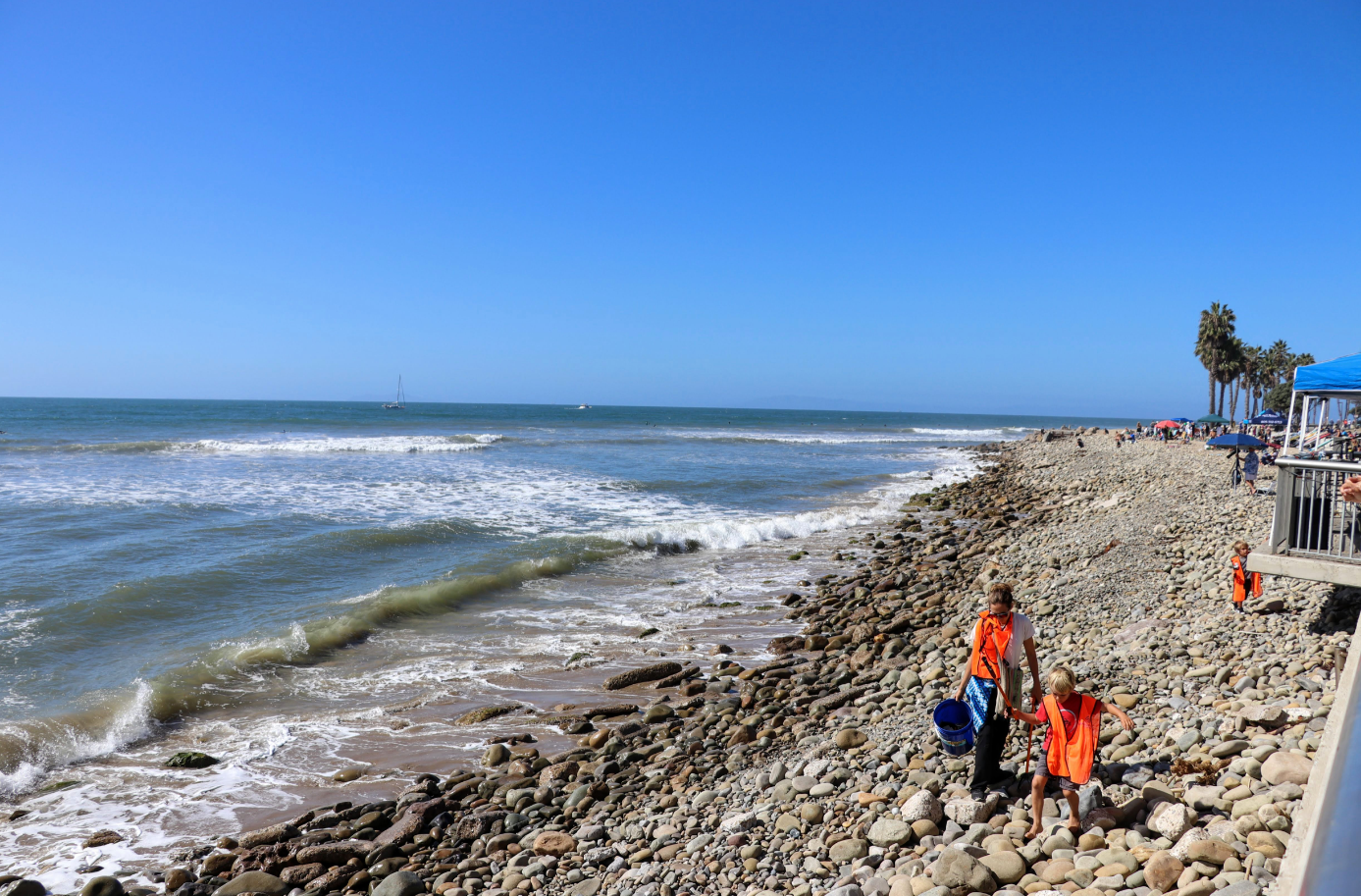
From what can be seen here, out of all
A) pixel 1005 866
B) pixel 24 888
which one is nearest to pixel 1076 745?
pixel 1005 866

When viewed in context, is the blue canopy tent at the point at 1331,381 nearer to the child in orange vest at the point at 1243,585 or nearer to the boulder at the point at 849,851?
the child in orange vest at the point at 1243,585

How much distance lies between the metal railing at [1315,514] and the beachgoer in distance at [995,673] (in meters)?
3.82

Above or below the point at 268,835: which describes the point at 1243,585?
above

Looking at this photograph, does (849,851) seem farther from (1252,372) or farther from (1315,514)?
(1252,372)

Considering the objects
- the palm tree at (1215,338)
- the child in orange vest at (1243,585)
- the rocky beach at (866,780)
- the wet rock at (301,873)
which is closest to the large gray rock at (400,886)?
the rocky beach at (866,780)

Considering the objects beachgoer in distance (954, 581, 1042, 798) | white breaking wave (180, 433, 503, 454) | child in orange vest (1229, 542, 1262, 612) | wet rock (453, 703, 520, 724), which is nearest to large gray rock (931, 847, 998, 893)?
beachgoer in distance (954, 581, 1042, 798)

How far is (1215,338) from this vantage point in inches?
2259

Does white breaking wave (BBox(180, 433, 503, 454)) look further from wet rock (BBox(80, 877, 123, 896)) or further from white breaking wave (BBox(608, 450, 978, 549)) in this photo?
wet rock (BBox(80, 877, 123, 896))

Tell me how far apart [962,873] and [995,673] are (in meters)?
1.41

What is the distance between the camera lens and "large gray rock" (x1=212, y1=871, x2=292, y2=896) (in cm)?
582

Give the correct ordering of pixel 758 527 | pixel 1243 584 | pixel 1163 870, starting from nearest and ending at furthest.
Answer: pixel 1163 870
pixel 1243 584
pixel 758 527

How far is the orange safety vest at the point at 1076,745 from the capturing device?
4777mm

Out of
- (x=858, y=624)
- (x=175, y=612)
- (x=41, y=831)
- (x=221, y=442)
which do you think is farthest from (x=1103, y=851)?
(x=221, y=442)

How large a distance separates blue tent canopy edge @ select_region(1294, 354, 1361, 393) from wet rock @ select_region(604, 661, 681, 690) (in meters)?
7.28
